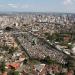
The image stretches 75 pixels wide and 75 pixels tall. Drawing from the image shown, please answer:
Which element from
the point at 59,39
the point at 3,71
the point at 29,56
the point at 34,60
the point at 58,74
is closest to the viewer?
the point at 58,74

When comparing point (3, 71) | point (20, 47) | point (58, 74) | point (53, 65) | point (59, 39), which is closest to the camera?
point (58, 74)

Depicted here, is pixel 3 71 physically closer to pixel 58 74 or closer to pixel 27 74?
pixel 27 74

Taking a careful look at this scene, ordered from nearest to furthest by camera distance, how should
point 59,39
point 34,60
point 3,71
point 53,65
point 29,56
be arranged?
point 3,71, point 53,65, point 34,60, point 29,56, point 59,39

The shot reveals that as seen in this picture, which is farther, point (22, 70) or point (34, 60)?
point (34, 60)

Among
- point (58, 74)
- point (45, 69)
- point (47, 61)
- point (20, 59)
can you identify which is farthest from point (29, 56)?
point (58, 74)

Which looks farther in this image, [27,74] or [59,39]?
[59,39]

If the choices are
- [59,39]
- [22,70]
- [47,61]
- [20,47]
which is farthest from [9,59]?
[59,39]

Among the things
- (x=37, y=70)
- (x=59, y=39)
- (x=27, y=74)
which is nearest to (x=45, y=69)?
(x=37, y=70)

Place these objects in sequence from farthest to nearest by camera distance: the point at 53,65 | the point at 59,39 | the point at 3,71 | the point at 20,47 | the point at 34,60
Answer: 1. the point at 59,39
2. the point at 20,47
3. the point at 34,60
4. the point at 53,65
5. the point at 3,71

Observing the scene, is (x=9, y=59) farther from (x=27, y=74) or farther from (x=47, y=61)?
(x=27, y=74)
